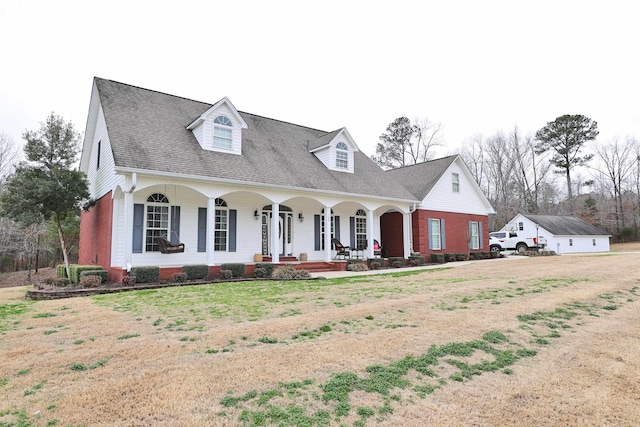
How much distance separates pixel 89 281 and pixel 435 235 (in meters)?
16.3

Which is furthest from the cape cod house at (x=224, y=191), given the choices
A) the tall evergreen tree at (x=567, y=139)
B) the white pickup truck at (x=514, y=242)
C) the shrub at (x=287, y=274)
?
the tall evergreen tree at (x=567, y=139)

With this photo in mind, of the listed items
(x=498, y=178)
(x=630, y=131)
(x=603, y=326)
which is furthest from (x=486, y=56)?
(x=630, y=131)

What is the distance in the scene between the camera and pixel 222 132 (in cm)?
1518

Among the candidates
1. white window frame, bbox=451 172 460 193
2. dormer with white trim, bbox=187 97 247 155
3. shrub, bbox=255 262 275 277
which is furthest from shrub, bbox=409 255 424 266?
dormer with white trim, bbox=187 97 247 155

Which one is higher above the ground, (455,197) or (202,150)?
(202,150)

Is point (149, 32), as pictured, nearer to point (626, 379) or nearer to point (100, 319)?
point (100, 319)

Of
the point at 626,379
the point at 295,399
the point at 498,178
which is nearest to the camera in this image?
the point at 295,399

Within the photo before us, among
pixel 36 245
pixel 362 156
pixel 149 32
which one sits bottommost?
pixel 36 245

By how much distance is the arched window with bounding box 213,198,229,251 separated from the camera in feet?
48.2

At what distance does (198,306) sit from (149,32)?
11480 mm

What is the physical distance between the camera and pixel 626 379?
13.9ft

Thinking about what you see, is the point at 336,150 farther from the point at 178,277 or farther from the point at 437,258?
the point at 178,277

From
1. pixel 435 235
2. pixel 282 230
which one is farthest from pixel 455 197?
pixel 282 230

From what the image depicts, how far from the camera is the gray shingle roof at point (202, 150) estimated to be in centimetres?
1278
